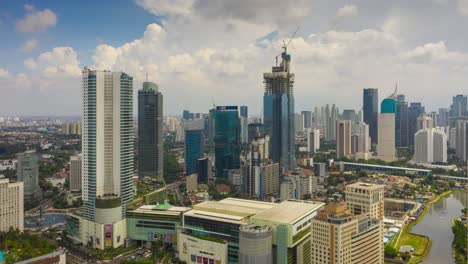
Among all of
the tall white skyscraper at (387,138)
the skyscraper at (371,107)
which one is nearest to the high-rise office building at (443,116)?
the skyscraper at (371,107)

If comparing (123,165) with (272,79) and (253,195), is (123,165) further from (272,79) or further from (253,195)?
(272,79)

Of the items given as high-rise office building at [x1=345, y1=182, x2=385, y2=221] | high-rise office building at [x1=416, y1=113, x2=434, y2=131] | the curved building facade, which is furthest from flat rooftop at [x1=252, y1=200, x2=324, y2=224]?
high-rise office building at [x1=416, y1=113, x2=434, y2=131]

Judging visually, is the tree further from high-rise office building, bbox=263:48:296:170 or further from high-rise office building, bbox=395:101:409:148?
Answer: high-rise office building, bbox=395:101:409:148

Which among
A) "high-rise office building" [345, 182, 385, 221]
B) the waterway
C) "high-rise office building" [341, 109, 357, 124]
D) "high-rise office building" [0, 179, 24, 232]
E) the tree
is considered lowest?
the waterway

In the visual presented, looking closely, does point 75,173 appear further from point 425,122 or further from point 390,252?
point 425,122

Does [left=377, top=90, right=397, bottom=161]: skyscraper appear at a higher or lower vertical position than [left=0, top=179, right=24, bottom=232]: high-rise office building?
higher

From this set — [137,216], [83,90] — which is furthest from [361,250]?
[83,90]

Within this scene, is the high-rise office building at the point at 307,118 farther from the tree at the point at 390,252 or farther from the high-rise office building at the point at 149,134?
the tree at the point at 390,252
